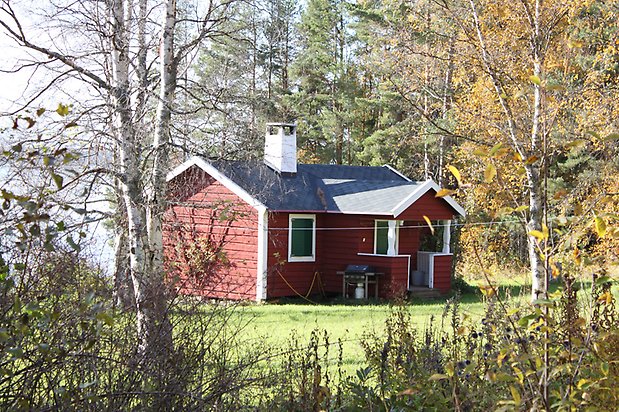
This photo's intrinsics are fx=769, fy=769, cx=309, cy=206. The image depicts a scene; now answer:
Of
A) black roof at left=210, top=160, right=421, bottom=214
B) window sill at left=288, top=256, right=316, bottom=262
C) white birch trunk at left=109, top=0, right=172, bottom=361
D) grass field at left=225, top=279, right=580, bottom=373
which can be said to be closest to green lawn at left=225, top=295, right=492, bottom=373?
grass field at left=225, top=279, right=580, bottom=373

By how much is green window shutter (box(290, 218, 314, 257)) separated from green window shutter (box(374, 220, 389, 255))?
5.89 ft

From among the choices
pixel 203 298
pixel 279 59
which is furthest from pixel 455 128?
pixel 203 298

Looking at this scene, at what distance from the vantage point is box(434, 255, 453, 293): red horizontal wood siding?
71.5 feet

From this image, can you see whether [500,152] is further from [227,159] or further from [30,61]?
[30,61]

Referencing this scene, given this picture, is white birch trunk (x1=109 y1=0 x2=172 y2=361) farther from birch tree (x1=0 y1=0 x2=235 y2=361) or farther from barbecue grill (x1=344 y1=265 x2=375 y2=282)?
barbecue grill (x1=344 y1=265 x2=375 y2=282)

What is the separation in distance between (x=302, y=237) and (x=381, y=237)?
2176 mm

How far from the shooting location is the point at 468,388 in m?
4.88

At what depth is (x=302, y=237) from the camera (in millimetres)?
21156

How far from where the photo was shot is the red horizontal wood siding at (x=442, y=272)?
21.8 meters

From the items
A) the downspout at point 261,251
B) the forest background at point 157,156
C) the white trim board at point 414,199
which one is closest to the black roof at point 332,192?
the white trim board at point 414,199

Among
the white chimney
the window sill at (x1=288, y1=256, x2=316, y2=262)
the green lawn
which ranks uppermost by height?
the white chimney

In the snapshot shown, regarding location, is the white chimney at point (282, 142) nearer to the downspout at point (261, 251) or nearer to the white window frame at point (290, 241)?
the white window frame at point (290, 241)

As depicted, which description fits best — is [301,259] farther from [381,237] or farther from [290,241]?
[381,237]

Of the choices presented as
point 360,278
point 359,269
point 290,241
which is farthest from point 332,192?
point 360,278
